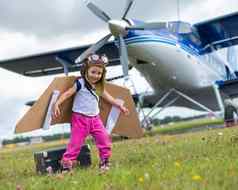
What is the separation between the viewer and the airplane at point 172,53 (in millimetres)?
20953

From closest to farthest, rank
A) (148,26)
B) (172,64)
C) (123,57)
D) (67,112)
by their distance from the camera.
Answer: (67,112) → (148,26) → (123,57) → (172,64)

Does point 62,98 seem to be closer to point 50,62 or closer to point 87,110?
point 87,110

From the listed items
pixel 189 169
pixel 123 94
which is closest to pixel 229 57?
pixel 123 94

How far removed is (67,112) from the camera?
22.7 ft

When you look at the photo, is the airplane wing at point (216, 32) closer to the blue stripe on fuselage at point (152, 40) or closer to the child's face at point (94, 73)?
the blue stripe on fuselage at point (152, 40)

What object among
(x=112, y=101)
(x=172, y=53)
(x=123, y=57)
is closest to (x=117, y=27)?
(x=123, y=57)

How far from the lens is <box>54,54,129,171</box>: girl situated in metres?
6.63

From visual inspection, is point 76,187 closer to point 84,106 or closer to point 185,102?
point 84,106

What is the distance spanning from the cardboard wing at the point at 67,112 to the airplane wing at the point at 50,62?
60.0 ft

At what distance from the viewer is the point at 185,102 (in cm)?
2562

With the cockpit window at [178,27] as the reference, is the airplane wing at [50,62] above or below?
above

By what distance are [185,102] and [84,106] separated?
1913 cm

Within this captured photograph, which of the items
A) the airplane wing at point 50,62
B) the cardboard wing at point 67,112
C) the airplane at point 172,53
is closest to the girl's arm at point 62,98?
the cardboard wing at point 67,112

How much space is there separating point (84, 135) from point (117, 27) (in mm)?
13982
